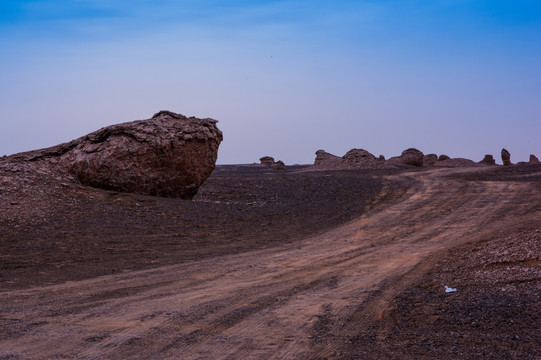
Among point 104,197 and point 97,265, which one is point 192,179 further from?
point 97,265

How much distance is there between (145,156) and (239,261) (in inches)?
361

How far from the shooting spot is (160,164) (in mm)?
21094

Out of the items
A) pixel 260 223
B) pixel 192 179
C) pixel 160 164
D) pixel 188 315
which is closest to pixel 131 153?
pixel 160 164

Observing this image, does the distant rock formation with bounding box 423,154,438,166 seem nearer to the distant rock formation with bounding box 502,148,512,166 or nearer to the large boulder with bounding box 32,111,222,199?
the distant rock formation with bounding box 502,148,512,166

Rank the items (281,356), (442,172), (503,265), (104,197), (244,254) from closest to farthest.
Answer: (281,356) → (503,265) → (244,254) → (104,197) → (442,172)

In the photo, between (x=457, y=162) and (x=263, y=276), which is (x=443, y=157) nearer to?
(x=457, y=162)

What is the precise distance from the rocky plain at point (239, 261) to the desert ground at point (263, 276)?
0.14 ft

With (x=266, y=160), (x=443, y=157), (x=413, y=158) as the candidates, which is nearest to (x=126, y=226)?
(x=413, y=158)

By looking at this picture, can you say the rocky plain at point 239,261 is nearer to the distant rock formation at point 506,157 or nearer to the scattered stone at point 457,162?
the distant rock formation at point 506,157

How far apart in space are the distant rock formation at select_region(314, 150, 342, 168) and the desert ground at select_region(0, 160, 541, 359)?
102 ft

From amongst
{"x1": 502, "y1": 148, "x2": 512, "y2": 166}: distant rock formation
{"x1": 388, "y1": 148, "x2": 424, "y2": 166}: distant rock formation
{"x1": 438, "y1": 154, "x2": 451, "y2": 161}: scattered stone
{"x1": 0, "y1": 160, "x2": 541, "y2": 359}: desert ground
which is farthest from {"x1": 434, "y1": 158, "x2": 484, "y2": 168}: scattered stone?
{"x1": 0, "y1": 160, "x2": 541, "y2": 359}: desert ground

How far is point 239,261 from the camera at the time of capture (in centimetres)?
1278

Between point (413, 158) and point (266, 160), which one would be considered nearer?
point (413, 158)

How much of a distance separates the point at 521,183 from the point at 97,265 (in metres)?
21.2
